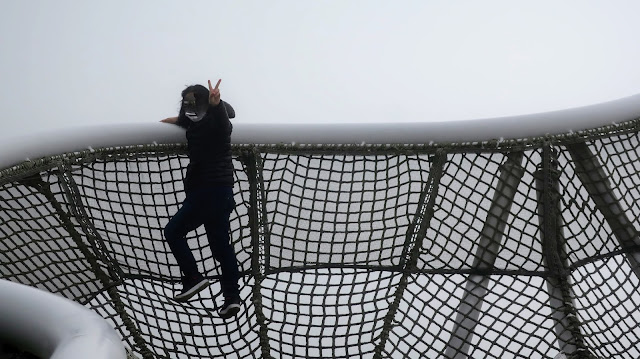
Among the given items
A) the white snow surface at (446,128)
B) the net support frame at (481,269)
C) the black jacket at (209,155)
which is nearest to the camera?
the black jacket at (209,155)

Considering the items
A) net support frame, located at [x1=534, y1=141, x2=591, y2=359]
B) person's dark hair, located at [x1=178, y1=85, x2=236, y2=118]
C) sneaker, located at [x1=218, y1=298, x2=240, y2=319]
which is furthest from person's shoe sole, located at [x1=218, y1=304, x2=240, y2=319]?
net support frame, located at [x1=534, y1=141, x2=591, y2=359]

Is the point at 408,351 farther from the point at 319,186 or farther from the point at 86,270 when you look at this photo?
the point at 86,270

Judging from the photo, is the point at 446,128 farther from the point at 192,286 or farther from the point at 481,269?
the point at 192,286

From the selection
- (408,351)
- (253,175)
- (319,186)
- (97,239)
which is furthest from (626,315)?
(97,239)

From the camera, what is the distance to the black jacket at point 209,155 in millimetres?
2809

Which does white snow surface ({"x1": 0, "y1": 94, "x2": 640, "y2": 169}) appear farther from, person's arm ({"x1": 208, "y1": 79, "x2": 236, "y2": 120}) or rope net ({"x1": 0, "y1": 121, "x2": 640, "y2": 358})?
person's arm ({"x1": 208, "y1": 79, "x2": 236, "y2": 120})

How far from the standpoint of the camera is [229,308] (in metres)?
3.00

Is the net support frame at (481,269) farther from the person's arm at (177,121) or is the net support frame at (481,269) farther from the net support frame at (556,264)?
the person's arm at (177,121)

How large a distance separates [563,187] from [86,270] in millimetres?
2070

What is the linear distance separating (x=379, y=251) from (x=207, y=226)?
0.87 m

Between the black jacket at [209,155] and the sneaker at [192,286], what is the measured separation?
356mm

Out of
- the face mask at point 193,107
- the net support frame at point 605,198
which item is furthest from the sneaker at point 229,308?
the net support frame at point 605,198

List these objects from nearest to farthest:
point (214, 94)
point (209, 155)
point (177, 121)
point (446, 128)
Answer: point (214, 94) → point (209, 155) → point (177, 121) → point (446, 128)

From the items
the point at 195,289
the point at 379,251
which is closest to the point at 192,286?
the point at 195,289
